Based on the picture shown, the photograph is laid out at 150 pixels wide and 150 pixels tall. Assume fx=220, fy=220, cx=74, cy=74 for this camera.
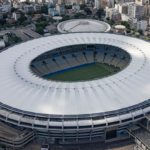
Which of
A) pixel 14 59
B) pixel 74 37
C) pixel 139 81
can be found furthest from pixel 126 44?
pixel 14 59

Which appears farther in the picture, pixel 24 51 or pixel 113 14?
pixel 113 14

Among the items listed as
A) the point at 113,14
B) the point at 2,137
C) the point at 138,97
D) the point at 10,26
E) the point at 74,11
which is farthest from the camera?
the point at 74,11

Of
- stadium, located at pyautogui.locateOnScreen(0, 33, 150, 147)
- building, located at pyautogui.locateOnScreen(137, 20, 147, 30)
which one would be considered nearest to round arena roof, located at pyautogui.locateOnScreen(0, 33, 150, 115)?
stadium, located at pyautogui.locateOnScreen(0, 33, 150, 147)

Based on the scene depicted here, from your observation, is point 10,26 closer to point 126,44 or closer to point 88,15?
point 88,15

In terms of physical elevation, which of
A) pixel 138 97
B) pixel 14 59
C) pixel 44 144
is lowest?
pixel 44 144

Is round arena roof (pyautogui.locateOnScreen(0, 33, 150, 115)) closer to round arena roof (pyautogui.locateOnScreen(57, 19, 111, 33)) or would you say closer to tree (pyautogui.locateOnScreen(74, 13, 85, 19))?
round arena roof (pyautogui.locateOnScreen(57, 19, 111, 33))

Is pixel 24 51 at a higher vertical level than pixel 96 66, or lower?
higher

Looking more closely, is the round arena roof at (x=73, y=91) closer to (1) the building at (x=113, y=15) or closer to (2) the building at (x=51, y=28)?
(2) the building at (x=51, y=28)

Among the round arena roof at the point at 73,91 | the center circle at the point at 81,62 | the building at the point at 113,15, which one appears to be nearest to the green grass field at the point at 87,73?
the center circle at the point at 81,62
